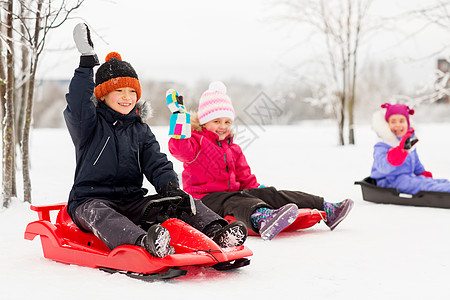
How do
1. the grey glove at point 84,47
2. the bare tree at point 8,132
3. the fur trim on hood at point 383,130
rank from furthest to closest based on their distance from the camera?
the fur trim on hood at point 383,130 → the bare tree at point 8,132 → the grey glove at point 84,47

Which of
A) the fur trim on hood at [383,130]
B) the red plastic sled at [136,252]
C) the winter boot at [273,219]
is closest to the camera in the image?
the red plastic sled at [136,252]

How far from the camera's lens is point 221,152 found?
399 centimetres

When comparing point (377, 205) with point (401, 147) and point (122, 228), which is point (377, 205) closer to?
point (401, 147)

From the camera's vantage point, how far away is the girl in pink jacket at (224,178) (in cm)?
338

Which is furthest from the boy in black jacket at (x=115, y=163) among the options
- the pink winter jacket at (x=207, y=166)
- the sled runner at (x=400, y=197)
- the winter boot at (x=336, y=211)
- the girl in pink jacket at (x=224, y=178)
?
the sled runner at (x=400, y=197)

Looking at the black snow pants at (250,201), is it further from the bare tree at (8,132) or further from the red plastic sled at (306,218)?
the bare tree at (8,132)

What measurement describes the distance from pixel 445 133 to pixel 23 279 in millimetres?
14793

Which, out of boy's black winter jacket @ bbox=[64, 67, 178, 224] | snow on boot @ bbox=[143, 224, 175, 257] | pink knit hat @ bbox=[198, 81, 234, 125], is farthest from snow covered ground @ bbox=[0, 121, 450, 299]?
pink knit hat @ bbox=[198, 81, 234, 125]

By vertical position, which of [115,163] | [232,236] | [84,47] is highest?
[84,47]

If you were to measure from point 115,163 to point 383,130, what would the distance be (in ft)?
10.8

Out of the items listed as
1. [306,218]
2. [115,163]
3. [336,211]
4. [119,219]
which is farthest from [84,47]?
[336,211]

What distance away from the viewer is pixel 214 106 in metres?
4.09

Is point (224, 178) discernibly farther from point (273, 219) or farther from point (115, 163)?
point (115, 163)

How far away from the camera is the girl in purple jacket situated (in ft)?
16.3
